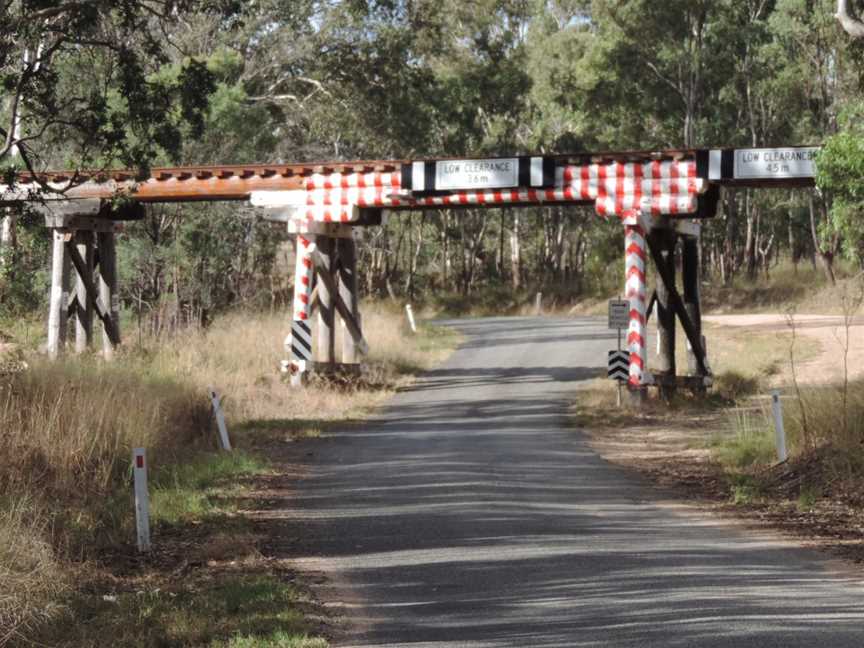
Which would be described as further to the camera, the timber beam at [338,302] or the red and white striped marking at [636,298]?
the timber beam at [338,302]

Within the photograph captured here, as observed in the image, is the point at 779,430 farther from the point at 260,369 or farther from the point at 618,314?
the point at 260,369

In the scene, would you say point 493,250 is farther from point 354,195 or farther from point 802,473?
point 802,473

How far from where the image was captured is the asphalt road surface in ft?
25.5

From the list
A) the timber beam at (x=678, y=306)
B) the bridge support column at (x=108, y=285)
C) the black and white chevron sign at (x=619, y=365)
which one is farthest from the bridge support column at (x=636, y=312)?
the bridge support column at (x=108, y=285)

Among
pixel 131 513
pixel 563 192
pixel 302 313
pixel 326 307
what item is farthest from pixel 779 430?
pixel 326 307

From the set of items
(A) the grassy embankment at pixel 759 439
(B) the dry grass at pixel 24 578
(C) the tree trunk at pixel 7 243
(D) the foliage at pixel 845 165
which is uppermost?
(D) the foliage at pixel 845 165

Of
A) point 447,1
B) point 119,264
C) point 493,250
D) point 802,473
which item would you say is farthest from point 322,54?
point 802,473

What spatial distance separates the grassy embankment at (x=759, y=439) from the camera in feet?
43.3

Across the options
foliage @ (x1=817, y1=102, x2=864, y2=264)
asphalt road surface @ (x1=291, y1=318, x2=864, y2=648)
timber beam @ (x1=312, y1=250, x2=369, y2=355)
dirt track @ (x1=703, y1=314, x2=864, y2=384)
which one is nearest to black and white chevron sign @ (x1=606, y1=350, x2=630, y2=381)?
dirt track @ (x1=703, y1=314, x2=864, y2=384)

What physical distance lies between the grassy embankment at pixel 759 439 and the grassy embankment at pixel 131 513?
15.1 feet

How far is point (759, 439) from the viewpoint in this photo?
637 inches

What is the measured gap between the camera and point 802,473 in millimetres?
14086

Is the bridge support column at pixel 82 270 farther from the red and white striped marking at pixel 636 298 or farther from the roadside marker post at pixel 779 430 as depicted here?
the roadside marker post at pixel 779 430

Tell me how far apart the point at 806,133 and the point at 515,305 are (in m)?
13.4
